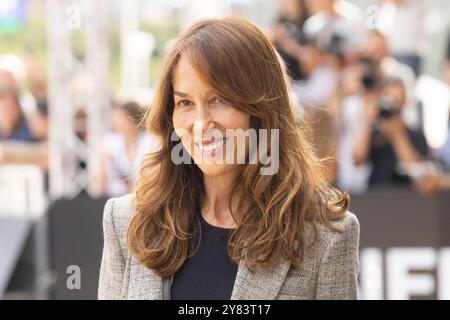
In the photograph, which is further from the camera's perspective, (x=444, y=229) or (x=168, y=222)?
(x=444, y=229)

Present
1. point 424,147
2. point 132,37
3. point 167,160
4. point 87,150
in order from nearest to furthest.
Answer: point 167,160 → point 424,147 → point 87,150 → point 132,37

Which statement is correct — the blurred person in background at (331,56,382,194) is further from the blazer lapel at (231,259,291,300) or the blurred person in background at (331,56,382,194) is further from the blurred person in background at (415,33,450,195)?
the blazer lapel at (231,259,291,300)

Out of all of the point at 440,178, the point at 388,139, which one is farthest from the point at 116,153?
the point at 440,178

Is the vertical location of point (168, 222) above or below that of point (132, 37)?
below

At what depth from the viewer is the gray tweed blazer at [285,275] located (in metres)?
1.21

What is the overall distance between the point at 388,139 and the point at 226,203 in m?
2.07

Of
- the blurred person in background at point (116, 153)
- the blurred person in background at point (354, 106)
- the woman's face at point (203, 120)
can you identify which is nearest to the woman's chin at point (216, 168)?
the woman's face at point (203, 120)

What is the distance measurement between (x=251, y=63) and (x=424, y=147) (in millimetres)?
2302

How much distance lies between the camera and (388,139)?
10.6ft

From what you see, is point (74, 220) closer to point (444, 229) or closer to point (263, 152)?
point (444, 229)

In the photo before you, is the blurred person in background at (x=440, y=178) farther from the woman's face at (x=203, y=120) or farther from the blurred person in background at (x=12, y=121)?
the woman's face at (x=203, y=120)

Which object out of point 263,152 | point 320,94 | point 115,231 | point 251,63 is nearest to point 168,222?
point 115,231

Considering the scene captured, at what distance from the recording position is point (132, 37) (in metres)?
3.98
